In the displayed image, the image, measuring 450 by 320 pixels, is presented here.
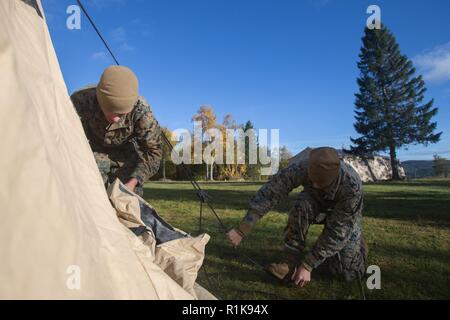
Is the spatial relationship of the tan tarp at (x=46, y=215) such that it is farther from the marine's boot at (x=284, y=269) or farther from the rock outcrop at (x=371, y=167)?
the rock outcrop at (x=371, y=167)

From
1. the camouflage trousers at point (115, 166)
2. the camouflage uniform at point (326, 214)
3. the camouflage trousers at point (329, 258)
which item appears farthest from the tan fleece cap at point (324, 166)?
the camouflage trousers at point (115, 166)

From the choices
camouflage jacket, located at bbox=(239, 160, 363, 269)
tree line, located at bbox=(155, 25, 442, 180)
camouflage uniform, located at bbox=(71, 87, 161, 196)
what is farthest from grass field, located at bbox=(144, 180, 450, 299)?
tree line, located at bbox=(155, 25, 442, 180)

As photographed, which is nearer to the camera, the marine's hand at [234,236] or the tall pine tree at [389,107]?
the marine's hand at [234,236]

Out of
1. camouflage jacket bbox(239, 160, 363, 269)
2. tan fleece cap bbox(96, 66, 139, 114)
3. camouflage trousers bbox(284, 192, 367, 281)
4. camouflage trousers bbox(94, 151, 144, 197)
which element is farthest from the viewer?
camouflage trousers bbox(94, 151, 144, 197)

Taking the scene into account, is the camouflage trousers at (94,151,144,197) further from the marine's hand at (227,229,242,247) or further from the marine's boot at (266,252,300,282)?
the marine's boot at (266,252,300,282)

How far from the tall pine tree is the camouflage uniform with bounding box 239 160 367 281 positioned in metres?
31.0

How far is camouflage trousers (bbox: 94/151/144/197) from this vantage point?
3672mm

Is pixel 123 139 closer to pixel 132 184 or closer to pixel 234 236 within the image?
pixel 132 184

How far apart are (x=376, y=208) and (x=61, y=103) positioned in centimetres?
722

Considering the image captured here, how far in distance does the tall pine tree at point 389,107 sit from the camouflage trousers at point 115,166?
103ft

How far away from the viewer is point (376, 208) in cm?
784

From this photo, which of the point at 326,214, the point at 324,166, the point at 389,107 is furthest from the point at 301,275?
the point at 389,107

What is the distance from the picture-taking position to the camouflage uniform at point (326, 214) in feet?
9.74
